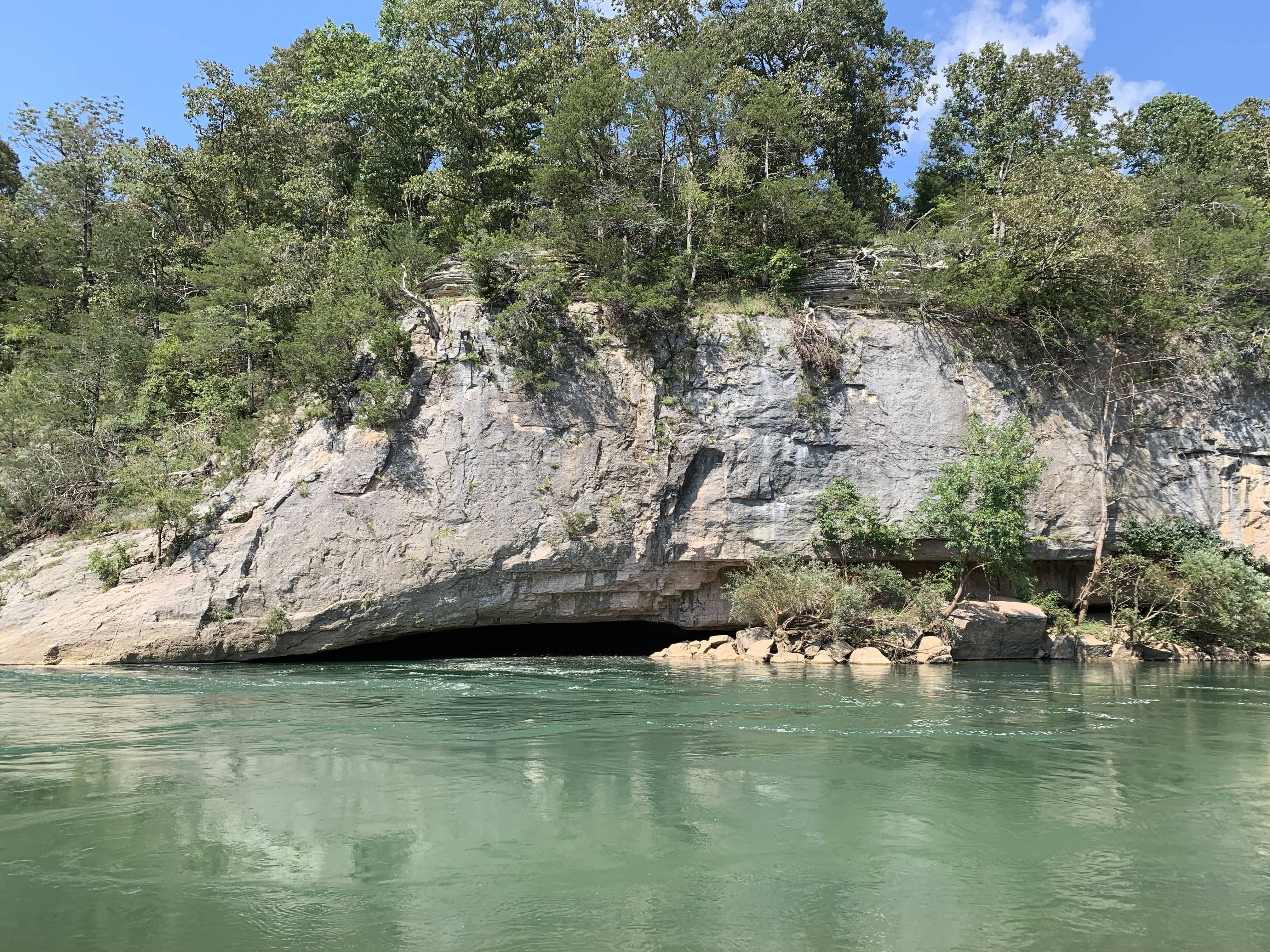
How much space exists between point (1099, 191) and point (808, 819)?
71.0 feet

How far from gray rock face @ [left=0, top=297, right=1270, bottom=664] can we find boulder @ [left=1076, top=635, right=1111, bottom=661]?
4.16 ft

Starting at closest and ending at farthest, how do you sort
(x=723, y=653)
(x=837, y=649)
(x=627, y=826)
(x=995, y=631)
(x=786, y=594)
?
(x=627, y=826) → (x=837, y=649) → (x=786, y=594) → (x=723, y=653) → (x=995, y=631)

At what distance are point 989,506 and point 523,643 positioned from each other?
44.3 ft

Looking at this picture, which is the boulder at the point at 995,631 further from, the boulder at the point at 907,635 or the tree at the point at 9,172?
the tree at the point at 9,172

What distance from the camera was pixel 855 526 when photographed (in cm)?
2070

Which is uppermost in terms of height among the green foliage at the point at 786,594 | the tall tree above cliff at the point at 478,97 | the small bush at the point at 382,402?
the tall tree above cliff at the point at 478,97

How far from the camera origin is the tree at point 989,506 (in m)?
19.6

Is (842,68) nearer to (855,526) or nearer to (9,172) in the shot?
(855,526)

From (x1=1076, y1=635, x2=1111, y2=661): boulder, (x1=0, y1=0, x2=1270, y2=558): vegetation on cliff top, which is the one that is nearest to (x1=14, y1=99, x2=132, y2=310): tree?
(x1=0, y1=0, x2=1270, y2=558): vegetation on cliff top

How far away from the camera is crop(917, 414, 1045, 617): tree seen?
19578mm

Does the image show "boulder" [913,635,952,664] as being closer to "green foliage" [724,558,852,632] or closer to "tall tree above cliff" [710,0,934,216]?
"green foliage" [724,558,852,632]

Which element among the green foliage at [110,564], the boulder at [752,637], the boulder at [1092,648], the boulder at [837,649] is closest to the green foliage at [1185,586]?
the boulder at [1092,648]

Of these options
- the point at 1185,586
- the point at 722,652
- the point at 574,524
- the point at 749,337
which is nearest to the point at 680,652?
the point at 722,652

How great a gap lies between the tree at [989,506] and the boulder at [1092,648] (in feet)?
7.10
